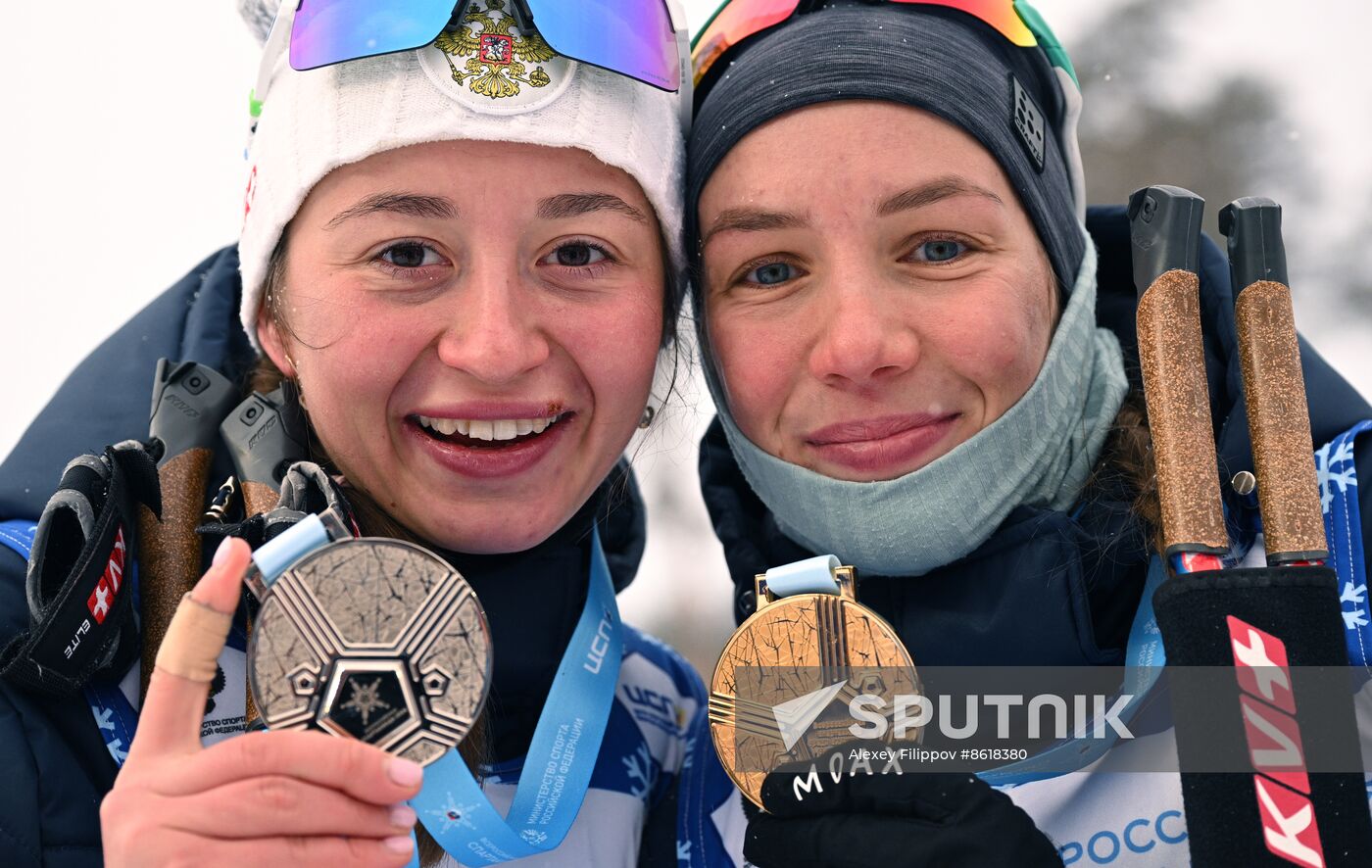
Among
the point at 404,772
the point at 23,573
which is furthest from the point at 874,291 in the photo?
the point at 23,573

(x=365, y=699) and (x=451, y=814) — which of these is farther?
(x=451, y=814)

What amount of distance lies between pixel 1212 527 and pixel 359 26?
188cm

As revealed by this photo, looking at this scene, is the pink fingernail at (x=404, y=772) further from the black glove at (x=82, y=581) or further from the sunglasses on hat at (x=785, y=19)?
the sunglasses on hat at (x=785, y=19)

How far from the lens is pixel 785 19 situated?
2.88 m

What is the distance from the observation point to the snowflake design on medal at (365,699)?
5.80 ft

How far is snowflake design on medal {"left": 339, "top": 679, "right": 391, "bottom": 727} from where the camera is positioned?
177 centimetres

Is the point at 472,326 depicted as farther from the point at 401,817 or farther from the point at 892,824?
the point at 892,824

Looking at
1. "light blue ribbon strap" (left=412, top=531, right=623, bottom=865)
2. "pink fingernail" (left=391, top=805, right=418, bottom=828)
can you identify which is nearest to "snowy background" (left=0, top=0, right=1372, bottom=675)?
"light blue ribbon strap" (left=412, top=531, right=623, bottom=865)

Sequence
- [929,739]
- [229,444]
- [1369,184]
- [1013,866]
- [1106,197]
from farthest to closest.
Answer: [1106,197]
[1369,184]
[229,444]
[929,739]
[1013,866]

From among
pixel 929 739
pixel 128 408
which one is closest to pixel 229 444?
pixel 128 408

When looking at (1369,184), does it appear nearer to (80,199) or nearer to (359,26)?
(359,26)

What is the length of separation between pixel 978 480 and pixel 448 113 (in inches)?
51.0

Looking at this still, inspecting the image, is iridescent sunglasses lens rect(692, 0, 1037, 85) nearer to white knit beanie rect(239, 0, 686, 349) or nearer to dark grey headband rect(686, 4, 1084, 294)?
dark grey headband rect(686, 4, 1084, 294)

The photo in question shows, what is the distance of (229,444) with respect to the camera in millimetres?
2594
